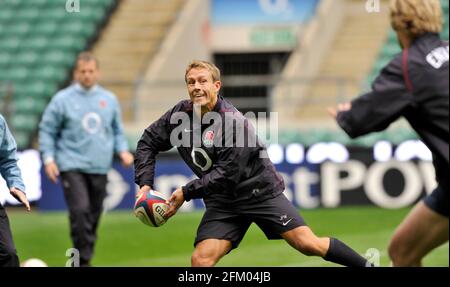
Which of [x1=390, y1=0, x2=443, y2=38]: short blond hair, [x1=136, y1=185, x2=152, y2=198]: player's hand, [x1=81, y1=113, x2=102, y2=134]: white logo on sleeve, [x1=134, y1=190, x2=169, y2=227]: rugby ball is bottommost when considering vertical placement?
[x1=134, y1=190, x2=169, y2=227]: rugby ball

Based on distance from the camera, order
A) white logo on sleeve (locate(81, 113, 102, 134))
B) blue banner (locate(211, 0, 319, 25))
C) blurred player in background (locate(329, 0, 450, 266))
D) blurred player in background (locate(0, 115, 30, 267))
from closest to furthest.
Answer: blurred player in background (locate(329, 0, 450, 266))
blurred player in background (locate(0, 115, 30, 267))
white logo on sleeve (locate(81, 113, 102, 134))
blue banner (locate(211, 0, 319, 25))

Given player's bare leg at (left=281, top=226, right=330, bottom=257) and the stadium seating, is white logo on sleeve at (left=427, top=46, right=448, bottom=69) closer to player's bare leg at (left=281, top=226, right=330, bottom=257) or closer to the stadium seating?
player's bare leg at (left=281, top=226, right=330, bottom=257)

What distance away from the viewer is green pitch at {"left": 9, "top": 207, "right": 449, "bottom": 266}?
1157 centimetres

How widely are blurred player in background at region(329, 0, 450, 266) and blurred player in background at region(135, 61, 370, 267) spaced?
1256 millimetres

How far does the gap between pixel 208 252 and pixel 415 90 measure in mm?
2096

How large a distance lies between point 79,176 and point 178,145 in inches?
129

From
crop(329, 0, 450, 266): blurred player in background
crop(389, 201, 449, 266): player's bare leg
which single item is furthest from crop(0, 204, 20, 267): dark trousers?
crop(389, 201, 449, 266): player's bare leg

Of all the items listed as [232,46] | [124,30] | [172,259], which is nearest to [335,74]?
[232,46]

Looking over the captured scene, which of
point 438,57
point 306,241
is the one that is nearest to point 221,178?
point 306,241

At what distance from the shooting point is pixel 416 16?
649cm

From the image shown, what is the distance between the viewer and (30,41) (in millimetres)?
22422

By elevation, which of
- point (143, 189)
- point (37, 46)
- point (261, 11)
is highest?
point (261, 11)

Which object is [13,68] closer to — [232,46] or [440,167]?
[232,46]

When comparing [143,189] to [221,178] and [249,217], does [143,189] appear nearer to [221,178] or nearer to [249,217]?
[221,178]
